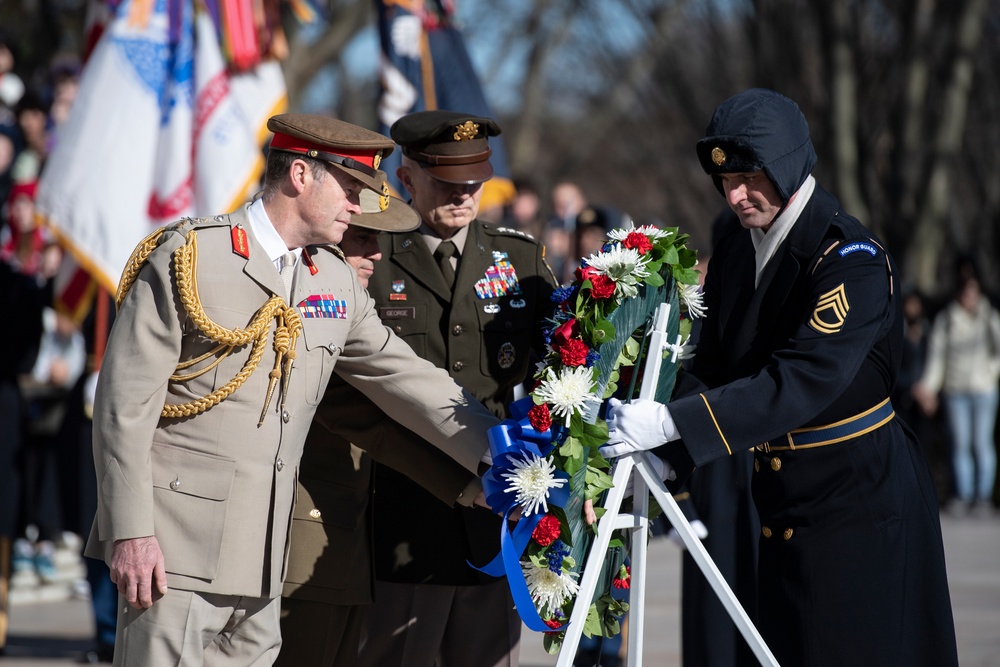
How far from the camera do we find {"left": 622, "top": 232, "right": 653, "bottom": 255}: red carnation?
359cm

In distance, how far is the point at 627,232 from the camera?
367 centimetres

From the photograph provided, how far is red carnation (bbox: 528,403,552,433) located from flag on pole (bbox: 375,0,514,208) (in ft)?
17.8

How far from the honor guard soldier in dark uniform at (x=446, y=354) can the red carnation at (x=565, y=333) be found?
2.23 feet

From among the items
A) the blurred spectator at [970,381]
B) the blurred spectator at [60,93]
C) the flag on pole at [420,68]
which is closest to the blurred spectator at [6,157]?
the blurred spectator at [60,93]

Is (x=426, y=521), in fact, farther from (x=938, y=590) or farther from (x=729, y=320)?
(x=938, y=590)

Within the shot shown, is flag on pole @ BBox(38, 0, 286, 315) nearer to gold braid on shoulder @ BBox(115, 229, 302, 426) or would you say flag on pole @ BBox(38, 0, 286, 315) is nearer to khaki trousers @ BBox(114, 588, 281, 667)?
gold braid on shoulder @ BBox(115, 229, 302, 426)

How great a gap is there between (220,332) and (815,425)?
1.62 m

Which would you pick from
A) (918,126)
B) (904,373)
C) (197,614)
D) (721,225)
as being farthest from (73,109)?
(918,126)


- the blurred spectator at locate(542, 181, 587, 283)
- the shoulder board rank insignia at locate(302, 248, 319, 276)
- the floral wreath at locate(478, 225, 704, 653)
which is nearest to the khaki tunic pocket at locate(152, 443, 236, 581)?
the shoulder board rank insignia at locate(302, 248, 319, 276)

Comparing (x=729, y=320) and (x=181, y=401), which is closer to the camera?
(x=181, y=401)

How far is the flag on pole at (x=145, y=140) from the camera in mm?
7508

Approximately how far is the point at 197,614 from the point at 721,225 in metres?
3.24

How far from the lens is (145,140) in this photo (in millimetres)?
7770

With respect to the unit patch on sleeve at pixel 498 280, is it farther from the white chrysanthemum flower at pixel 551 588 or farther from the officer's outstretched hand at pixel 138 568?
the officer's outstretched hand at pixel 138 568
